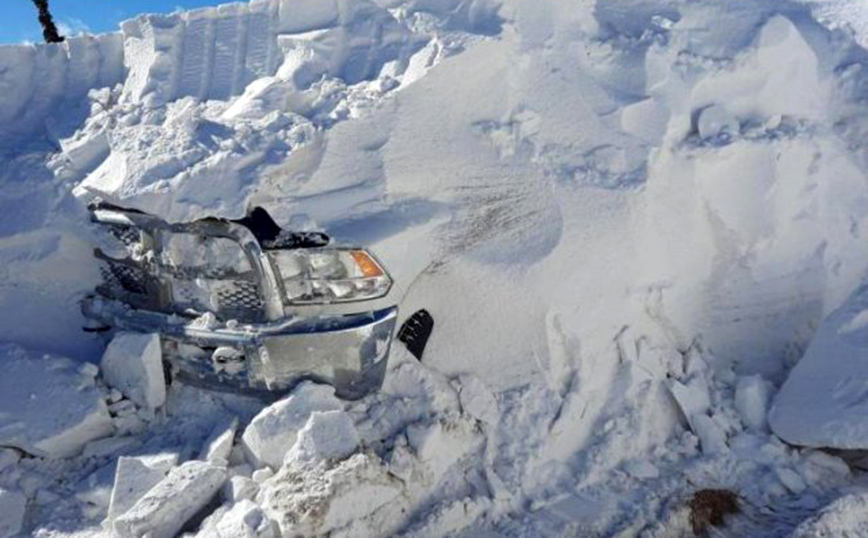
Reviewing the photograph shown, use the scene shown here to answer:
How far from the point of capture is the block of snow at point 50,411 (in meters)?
3.70

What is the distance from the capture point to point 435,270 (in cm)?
390

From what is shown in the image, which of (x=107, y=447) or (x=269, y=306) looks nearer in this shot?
(x=269, y=306)

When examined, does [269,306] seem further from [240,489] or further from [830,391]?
[830,391]

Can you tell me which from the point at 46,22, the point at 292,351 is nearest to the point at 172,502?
the point at 292,351

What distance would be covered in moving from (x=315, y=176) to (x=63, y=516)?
5.86 feet

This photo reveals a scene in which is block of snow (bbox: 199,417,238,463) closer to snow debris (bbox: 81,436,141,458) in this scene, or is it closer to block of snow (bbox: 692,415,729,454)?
snow debris (bbox: 81,436,141,458)

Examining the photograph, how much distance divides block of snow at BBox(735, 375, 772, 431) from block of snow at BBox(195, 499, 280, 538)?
2.31 metres

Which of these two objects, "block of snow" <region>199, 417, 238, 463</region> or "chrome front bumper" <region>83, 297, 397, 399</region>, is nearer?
"block of snow" <region>199, 417, 238, 463</region>

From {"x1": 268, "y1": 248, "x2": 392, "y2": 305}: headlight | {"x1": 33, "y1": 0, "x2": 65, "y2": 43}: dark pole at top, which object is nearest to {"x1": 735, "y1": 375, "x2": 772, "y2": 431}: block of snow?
{"x1": 268, "y1": 248, "x2": 392, "y2": 305}: headlight

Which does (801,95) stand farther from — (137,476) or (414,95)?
(137,476)

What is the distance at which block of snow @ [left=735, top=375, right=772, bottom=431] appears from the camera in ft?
13.0

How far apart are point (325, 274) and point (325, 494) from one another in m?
0.97

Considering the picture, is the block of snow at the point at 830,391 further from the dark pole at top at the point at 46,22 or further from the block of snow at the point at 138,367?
the dark pole at top at the point at 46,22

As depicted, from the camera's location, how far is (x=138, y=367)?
376cm
